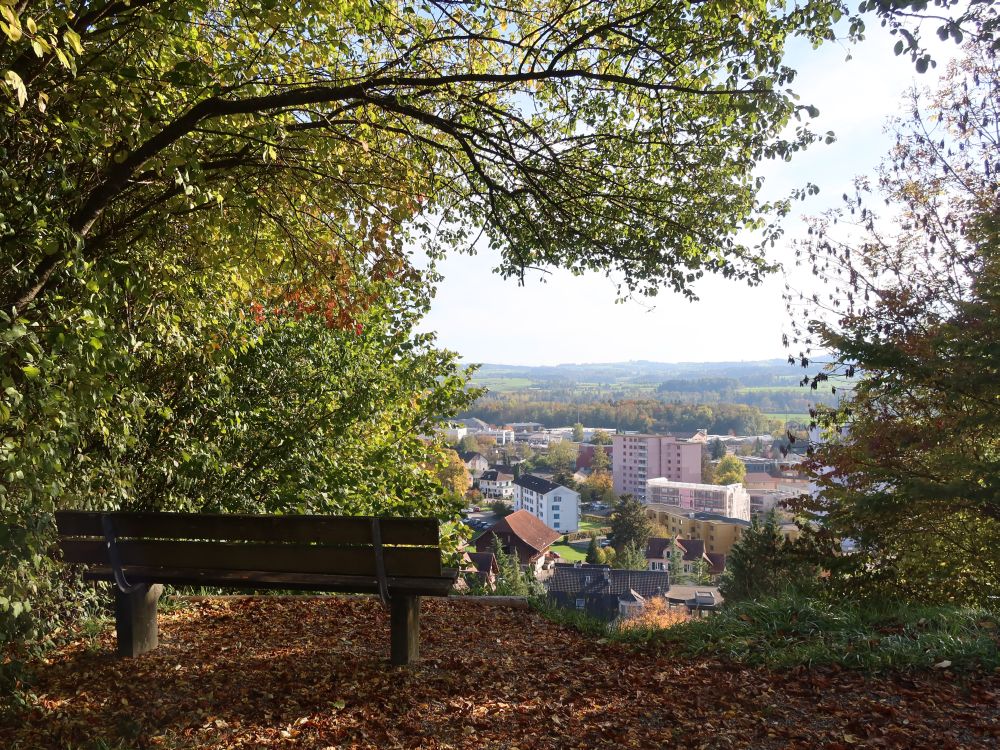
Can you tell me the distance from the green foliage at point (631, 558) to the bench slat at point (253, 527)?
102 ft

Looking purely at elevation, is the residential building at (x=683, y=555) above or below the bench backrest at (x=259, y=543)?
below

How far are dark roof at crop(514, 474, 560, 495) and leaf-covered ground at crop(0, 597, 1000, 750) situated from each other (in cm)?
5379

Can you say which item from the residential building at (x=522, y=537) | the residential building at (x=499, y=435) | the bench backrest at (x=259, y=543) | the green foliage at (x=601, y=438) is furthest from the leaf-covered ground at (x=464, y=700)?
the residential building at (x=499, y=435)

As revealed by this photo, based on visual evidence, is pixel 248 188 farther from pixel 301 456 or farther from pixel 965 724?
pixel 965 724

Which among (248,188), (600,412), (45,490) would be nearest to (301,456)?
(248,188)

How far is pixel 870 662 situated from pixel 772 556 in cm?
422

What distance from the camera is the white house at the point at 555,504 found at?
189 ft

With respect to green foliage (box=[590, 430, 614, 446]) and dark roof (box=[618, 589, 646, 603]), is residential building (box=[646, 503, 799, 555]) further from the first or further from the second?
green foliage (box=[590, 430, 614, 446])

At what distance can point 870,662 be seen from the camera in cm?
408

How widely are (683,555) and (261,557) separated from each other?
1496 inches

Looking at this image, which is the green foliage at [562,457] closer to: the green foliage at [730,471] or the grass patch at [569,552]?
the green foliage at [730,471]

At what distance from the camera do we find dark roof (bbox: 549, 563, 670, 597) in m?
25.4

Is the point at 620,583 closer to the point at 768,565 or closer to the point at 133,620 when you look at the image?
the point at 768,565

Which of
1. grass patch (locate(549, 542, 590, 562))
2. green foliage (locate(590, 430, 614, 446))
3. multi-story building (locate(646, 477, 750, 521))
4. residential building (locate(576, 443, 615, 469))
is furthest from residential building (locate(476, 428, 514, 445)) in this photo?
grass patch (locate(549, 542, 590, 562))
